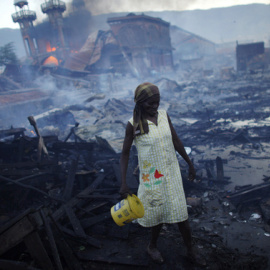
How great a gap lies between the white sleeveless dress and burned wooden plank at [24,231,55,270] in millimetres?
1006

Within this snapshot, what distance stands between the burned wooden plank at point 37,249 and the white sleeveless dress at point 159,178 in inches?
39.6

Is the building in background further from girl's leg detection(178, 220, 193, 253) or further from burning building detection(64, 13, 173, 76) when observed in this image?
girl's leg detection(178, 220, 193, 253)

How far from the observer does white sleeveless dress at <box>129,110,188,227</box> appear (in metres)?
2.24

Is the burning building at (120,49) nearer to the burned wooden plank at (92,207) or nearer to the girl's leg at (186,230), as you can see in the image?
the burned wooden plank at (92,207)

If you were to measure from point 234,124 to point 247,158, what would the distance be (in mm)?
3616

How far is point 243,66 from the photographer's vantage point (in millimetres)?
25938

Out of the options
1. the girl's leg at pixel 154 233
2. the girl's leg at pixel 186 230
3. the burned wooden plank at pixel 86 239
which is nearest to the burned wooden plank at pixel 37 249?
the burned wooden plank at pixel 86 239

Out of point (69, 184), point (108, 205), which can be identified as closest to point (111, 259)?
point (108, 205)

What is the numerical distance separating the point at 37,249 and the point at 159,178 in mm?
1312

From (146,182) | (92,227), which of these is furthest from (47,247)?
(146,182)

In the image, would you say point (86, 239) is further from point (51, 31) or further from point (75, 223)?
point (51, 31)

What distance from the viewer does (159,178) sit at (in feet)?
7.36

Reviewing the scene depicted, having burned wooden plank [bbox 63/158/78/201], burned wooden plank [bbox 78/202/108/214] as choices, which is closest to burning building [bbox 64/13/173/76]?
burned wooden plank [bbox 63/158/78/201]

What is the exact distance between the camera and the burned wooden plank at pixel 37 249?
198 cm
